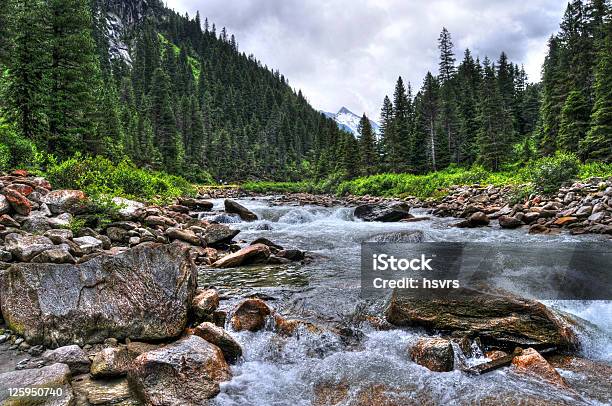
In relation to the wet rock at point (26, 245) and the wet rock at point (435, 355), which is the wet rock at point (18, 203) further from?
the wet rock at point (435, 355)

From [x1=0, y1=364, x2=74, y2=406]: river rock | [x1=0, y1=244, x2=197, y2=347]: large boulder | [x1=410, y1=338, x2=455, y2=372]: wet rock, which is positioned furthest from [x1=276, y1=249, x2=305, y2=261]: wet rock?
[x1=0, y1=364, x2=74, y2=406]: river rock

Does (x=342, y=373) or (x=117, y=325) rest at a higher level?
(x=117, y=325)

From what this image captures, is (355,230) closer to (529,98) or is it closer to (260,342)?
(260,342)

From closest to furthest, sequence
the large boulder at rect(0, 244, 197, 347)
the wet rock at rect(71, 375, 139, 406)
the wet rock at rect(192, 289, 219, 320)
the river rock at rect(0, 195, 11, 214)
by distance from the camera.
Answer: the wet rock at rect(71, 375, 139, 406) → the large boulder at rect(0, 244, 197, 347) → the wet rock at rect(192, 289, 219, 320) → the river rock at rect(0, 195, 11, 214)

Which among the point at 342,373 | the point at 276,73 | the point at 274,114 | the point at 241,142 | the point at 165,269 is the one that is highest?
the point at 276,73

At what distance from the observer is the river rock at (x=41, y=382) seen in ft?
11.4

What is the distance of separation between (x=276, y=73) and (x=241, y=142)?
341 ft

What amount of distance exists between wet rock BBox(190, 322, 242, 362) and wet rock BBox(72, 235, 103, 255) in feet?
14.3

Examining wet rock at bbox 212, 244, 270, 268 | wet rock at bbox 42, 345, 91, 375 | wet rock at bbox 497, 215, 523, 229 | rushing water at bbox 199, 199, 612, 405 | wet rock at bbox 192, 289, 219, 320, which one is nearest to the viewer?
rushing water at bbox 199, 199, 612, 405

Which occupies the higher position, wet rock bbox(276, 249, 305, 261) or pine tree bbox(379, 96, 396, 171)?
pine tree bbox(379, 96, 396, 171)

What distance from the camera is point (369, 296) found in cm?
730

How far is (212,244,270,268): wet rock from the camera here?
10000 millimetres

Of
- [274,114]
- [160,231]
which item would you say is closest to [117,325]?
[160,231]

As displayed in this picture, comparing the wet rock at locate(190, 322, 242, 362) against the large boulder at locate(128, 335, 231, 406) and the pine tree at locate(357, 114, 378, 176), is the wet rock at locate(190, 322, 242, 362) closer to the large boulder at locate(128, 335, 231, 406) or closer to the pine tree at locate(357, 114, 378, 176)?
the large boulder at locate(128, 335, 231, 406)
